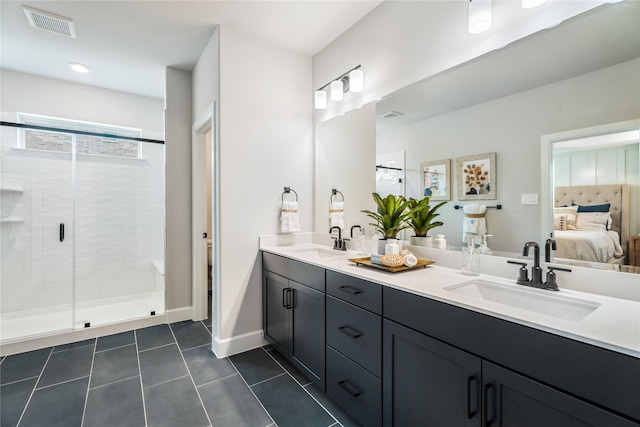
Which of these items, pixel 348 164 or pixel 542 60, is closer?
pixel 542 60

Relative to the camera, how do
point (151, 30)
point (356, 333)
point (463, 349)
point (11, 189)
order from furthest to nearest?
point (11, 189)
point (151, 30)
point (356, 333)
point (463, 349)

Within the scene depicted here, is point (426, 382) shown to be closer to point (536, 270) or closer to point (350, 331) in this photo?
point (350, 331)

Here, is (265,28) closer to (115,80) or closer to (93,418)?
(115,80)

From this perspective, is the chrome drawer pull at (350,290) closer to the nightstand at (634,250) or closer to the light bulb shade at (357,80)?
the nightstand at (634,250)

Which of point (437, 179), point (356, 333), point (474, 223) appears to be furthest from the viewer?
point (437, 179)

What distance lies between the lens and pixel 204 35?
2.50 meters

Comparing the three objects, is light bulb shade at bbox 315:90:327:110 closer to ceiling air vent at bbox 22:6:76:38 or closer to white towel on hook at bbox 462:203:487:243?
white towel on hook at bbox 462:203:487:243

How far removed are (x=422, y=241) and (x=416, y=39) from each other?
130 centimetres

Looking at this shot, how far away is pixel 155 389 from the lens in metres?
1.93

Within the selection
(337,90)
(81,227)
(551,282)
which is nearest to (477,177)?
(551,282)

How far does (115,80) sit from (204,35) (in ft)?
5.15

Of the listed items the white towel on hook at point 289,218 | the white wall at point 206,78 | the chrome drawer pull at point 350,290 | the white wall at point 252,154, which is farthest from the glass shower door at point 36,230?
the chrome drawer pull at point 350,290

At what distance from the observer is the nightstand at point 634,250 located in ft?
3.63

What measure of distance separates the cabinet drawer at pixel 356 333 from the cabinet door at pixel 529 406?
496 millimetres
